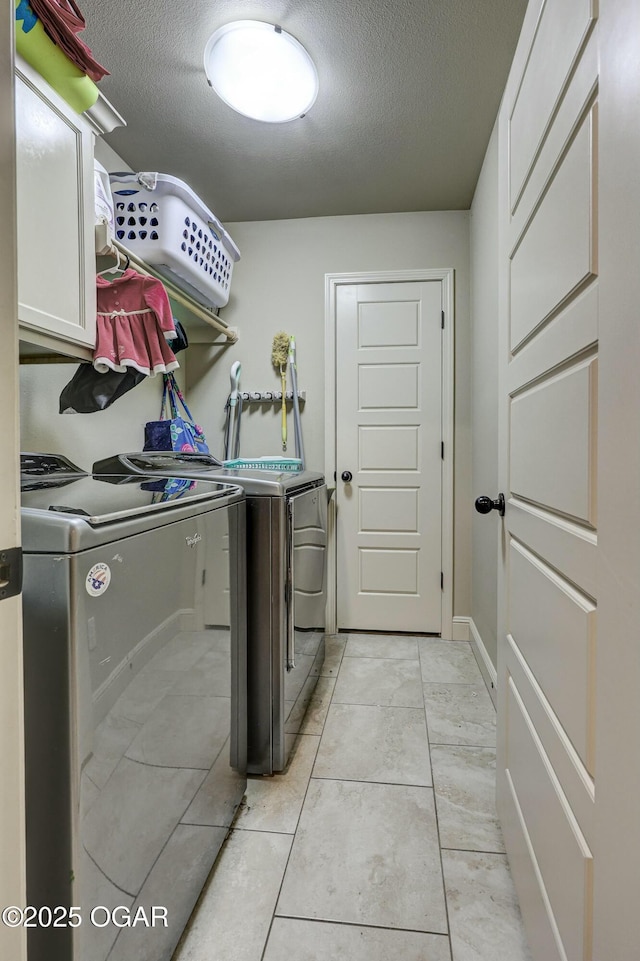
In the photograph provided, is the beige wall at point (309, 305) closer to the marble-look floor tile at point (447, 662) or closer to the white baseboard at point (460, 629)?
the white baseboard at point (460, 629)

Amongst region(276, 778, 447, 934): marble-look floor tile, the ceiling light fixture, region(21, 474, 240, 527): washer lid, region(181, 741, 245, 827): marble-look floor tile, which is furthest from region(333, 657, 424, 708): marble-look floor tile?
the ceiling light fixture

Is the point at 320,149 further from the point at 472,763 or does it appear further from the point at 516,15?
the point at 472,763

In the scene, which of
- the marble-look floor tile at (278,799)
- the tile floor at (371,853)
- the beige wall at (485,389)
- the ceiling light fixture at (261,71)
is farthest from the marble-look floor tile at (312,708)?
the ceiling light fixture at (261,71)

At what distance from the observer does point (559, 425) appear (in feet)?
2.75

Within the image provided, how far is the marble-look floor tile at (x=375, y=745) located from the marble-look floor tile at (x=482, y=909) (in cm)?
32

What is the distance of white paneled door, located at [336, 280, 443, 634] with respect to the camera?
280 centimetres

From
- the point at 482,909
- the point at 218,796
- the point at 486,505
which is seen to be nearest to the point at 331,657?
the point at 218,796

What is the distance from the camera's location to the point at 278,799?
1.47 meters

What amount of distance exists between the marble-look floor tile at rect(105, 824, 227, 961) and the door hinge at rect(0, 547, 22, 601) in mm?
669

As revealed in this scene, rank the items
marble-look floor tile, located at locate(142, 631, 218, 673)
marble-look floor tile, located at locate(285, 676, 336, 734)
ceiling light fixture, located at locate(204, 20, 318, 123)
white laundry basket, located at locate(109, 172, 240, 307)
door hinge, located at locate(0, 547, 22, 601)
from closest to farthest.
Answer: door hinge, located at locate(0, 547, 22, 601), marble-look floor tile, located at locate(142, 631, 218, 673), ceiling light fixture, located at locate(204, 20, 318, 123), marble-look floor tile, located at locate(285, 676, 336, 734), white laundry basket, located at locate(109, 172, 240, 307)

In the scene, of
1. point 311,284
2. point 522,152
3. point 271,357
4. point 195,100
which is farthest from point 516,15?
point 271,357

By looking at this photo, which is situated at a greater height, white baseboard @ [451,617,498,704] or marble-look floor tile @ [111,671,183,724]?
marble-look floor tile @ [111,671,183,724]

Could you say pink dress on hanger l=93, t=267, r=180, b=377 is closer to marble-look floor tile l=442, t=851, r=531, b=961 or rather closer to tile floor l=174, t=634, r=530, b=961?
tile floor l=174, t=634, r=530, b=961

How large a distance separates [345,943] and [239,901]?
267 millimetres
